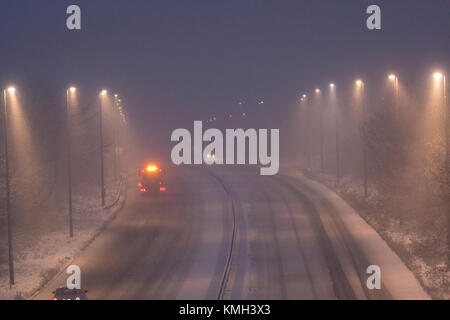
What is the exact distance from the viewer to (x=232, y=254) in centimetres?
2648

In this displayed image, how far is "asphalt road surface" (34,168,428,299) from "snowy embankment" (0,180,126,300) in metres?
0.58

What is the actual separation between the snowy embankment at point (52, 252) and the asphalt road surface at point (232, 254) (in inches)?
22.7

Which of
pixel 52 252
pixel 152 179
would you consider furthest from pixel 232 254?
pixel 152 179

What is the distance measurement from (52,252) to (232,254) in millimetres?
8116

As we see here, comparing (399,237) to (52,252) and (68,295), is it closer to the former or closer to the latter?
(52,252)

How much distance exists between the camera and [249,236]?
99.2ft

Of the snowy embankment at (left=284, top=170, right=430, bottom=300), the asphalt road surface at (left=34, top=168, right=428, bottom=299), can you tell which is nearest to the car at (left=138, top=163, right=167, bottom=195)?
the asphalt road surface at (left=34, top=168, right=428, bottom=299)

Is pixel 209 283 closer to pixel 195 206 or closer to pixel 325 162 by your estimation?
pixel 195 206

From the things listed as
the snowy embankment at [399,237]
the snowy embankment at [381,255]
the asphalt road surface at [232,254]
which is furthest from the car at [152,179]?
the snowy embankment at [381,255]

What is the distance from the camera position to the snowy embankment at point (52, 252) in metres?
22.8

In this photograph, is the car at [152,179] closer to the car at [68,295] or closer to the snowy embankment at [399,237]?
the snowy embankment at [399,237]

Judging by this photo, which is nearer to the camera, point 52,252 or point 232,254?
point 232,254

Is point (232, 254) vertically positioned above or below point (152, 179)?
below

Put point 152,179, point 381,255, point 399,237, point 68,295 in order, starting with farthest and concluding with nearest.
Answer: point 152,179
point 399,237
point 381,255
point 68,295
